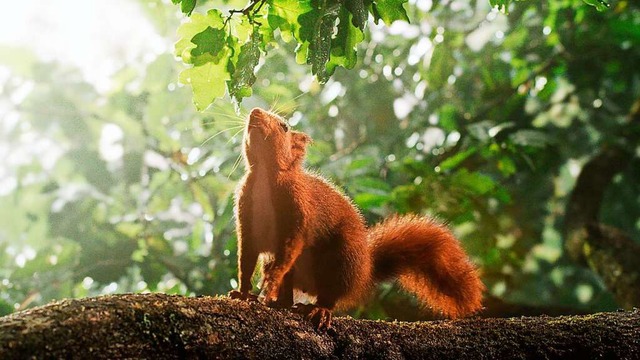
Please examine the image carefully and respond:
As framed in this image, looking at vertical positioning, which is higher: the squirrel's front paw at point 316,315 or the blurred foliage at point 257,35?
the blurred foliage at point 257,35

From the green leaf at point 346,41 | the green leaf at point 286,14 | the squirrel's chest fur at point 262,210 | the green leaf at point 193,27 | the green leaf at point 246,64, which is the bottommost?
the squirrel's chest fur at point 262,210

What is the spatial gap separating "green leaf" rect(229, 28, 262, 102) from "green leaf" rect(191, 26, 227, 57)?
0.08 m

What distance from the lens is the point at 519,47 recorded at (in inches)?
240

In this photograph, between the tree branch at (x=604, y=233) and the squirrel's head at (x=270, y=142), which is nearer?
the squirrel's head at (x=270, y=142)

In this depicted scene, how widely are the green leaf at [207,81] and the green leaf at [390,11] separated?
0.59 meters

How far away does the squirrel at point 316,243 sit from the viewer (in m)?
2.62

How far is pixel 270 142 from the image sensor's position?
106 inches

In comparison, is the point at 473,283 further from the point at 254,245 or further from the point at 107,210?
the point at 107,210

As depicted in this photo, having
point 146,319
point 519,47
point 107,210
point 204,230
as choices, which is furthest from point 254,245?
point 519,47

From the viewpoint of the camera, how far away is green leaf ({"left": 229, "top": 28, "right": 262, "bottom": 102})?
2006 millimetres

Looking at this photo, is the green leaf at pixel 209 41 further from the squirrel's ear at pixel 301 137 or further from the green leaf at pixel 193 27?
the squirrel's ear at pixel 301 137

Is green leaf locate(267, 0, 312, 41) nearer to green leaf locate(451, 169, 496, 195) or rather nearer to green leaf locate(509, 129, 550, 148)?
green leaf locate(451, 169, 496, 195)

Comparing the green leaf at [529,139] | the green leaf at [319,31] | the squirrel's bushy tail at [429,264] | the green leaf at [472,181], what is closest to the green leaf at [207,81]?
the green leaf at [319,31]

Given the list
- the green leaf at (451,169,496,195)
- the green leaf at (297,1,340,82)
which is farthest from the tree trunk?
the green leaf at (451,169,496,195)
